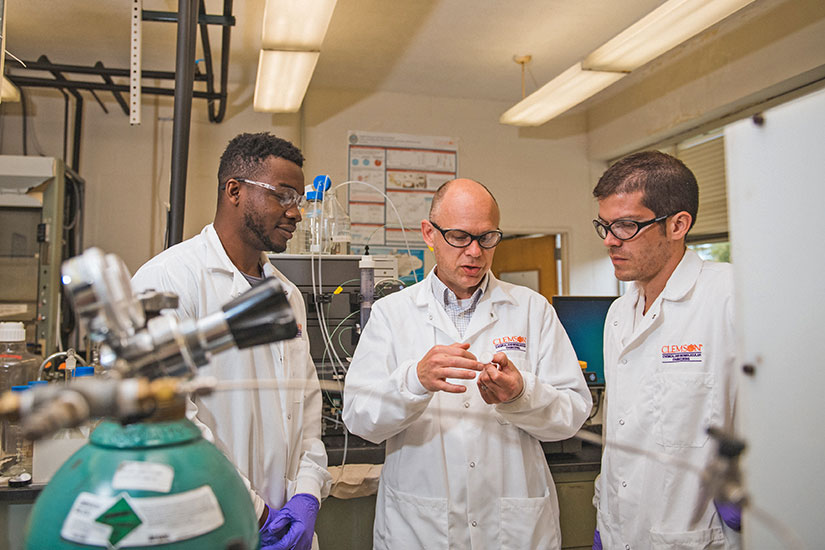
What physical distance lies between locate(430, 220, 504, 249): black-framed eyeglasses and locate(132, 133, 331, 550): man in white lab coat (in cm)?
41

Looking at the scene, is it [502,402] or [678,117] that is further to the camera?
[678,117]

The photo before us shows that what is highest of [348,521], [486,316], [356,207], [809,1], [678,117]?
[809,1]

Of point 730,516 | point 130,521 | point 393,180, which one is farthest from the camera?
point 393,180

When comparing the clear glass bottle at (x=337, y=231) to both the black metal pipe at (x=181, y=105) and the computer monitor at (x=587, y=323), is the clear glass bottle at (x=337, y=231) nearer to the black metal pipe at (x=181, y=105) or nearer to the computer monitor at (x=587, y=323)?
the black metal pipe at (x=181, y=105)

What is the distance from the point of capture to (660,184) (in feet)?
4.66

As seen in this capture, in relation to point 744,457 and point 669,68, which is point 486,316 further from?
point 669,68

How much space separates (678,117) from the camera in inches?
160

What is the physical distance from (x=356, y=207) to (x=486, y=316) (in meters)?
3.25

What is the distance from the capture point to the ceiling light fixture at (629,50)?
2551 mm

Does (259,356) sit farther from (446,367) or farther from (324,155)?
(324,155)

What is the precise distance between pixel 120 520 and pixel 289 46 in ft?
9.37

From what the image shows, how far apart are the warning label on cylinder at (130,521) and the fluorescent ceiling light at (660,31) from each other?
2.76 meters

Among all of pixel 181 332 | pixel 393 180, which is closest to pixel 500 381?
pixel 181 332

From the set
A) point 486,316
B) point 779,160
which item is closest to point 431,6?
point 486,316
